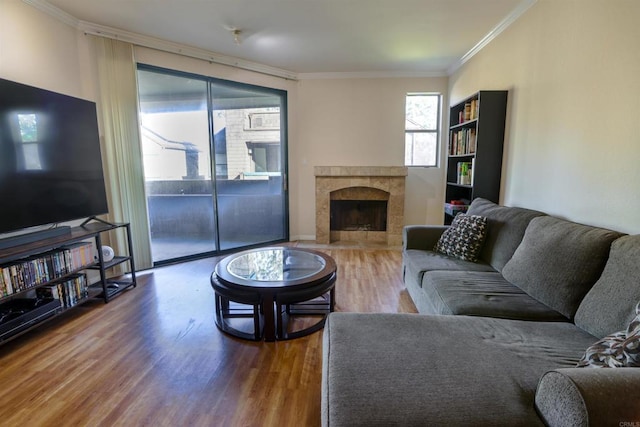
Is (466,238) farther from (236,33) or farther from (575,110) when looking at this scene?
(236,33)

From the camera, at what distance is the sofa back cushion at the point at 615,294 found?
1.30 meters

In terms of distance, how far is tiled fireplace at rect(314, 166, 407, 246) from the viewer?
465 cm

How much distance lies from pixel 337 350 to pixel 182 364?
1.17m

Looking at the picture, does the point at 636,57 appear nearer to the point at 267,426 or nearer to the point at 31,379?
the point at 267,426

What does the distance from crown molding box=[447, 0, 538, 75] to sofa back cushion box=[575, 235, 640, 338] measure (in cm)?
219

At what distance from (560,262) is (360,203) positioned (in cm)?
345

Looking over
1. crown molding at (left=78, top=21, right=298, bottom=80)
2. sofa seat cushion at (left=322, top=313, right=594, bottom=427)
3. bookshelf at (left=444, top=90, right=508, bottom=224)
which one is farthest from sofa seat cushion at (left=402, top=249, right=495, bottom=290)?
crown molding at (left=78, top=21, right=298, bottom=80)

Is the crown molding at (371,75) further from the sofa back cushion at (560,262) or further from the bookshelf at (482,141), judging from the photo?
the sofa back cushion at (560,262)

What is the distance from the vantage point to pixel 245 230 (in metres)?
4.58

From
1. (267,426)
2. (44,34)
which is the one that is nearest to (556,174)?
(267,426)

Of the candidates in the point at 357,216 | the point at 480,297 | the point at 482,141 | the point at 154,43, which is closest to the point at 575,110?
the point at 482,141

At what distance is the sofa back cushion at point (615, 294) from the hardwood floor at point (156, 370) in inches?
51.0

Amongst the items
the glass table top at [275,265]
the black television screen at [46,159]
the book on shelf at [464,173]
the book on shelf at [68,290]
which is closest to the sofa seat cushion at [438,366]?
the glass table top at [275,265]

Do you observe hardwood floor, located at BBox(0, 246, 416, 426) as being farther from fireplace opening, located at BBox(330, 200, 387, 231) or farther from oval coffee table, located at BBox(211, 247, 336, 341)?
fireplace opening, located at BBox(330, 200, 387, 231)
